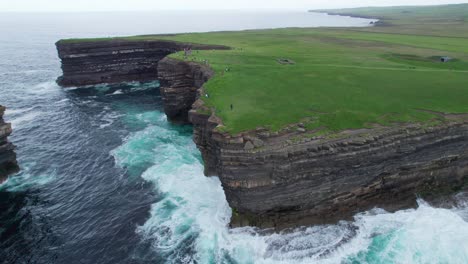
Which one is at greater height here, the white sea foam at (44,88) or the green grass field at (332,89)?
the green grass field at (332,89)

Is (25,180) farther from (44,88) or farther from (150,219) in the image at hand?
(44,88)

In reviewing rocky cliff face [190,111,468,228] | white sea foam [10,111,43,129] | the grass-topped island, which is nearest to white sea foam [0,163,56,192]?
white sea foam [10,111,43,129]

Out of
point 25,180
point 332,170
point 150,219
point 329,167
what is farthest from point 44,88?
point 332,170

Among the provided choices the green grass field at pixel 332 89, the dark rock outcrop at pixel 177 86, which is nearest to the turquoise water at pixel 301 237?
the green grass field at pixel 332 89

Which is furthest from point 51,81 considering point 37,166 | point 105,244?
point 105,244

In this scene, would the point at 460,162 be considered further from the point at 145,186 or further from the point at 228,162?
the point at 145,186

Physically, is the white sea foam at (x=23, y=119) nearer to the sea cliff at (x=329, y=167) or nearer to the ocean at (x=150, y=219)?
the ocean at (x=150, y=219)

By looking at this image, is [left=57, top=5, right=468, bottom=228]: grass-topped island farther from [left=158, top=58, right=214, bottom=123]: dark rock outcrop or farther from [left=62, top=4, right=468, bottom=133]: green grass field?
[left=158, top=58, right=214, bottom=123]: dark rock outcrop

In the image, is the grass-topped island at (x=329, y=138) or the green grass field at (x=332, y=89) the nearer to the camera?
the grass-topped island at (x=329, y=138)
